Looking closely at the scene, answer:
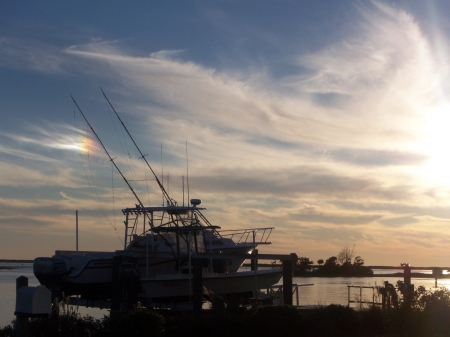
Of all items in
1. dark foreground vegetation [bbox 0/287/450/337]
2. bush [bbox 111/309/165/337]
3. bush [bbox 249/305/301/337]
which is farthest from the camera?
bush [bbox 249/305/301/337]

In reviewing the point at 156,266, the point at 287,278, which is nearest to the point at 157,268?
the point at 156,266

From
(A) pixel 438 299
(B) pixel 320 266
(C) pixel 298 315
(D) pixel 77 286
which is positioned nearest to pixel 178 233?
(D) pixel 77 286

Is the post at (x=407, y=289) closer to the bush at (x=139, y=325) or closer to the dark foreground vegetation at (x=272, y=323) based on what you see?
the dark foreground vegetation at (x=272, y=323)

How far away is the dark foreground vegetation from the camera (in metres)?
13.0

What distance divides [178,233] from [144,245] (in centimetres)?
201

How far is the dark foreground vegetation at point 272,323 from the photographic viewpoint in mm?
13039

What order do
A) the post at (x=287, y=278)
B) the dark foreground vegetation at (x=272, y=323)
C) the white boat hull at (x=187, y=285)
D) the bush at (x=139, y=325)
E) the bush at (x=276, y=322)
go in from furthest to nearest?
the white boat hull at (x=187, y=285) < the post at (x=287, y=278) < the bush at (x=276, y=322) < the bush at (x=139, y=325) < the dark foreground vegetation at (x=272, y=323)

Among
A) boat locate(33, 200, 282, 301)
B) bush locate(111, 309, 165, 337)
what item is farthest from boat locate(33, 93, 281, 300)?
bush locate(111, 309, 165, 337)

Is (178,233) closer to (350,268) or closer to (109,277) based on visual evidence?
(109,277)

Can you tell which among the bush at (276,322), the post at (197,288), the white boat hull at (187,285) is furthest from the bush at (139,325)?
the white boat hull at (187,285)

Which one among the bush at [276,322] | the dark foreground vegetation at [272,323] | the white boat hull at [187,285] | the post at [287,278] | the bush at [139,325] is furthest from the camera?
the white boat hull at [187,285]

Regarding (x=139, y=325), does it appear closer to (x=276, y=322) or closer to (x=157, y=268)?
(x=276, y=322)

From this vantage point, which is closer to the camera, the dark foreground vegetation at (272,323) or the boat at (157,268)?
the dark foreground vegetation at (272,323)

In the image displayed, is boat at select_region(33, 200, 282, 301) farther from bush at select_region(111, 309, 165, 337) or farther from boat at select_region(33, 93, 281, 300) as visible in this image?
bush at select_region(111, 309, 165, 337)
